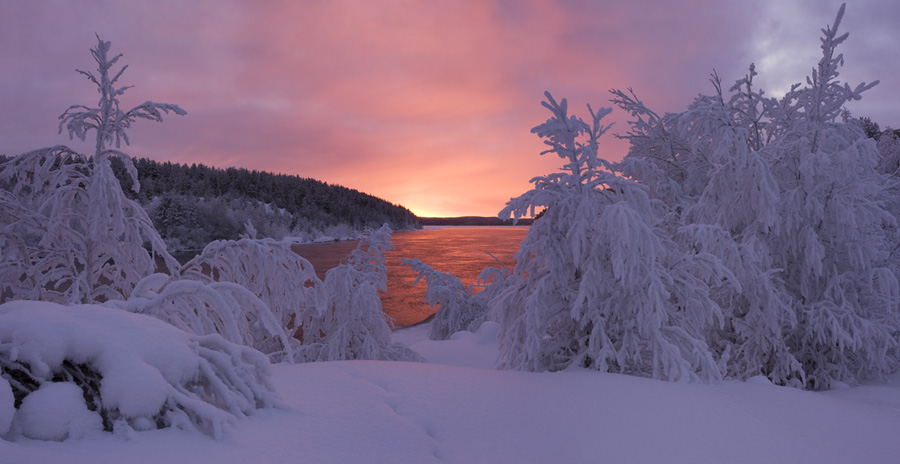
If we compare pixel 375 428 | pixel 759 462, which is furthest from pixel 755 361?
pixel 375 428

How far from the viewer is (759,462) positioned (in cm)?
268

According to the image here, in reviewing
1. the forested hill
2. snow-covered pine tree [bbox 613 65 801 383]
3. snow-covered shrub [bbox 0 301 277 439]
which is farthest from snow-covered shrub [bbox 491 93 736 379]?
the forested hill

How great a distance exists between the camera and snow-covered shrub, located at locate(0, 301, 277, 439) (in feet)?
5.96

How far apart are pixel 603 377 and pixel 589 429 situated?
52.8 inches

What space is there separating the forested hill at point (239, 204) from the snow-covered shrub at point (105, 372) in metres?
59.2

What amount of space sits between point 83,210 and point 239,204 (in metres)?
87.1

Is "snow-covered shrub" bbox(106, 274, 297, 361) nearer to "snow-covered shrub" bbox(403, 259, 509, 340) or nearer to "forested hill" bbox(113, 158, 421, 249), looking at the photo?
"snow-covered shrub" bbox(403, 259, 509, 340)

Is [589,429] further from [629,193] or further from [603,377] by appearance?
[629,193]

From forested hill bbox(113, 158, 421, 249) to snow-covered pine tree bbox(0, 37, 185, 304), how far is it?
5504 centimetres

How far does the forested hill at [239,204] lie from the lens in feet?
206

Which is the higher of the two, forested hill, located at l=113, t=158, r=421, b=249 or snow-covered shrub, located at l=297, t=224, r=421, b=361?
forested hill, located at l=113, t=158, r=421, b=249

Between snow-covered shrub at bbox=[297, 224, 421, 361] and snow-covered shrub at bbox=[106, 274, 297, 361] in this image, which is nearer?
snow-covered shrub at bbox=[106, 274, 297, 361]

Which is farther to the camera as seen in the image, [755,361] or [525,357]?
[755,361]

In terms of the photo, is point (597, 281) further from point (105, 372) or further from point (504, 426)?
point (105, 372)
